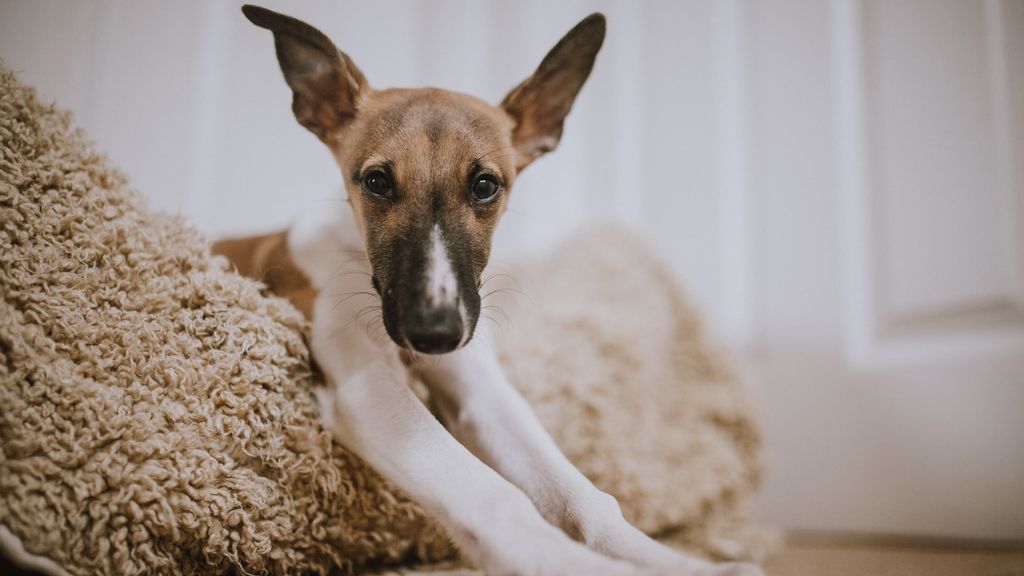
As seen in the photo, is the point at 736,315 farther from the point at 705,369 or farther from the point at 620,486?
the point at 620,486

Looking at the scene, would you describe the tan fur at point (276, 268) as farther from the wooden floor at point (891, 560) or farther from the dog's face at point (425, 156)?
the wooden floor at point (891, 560)

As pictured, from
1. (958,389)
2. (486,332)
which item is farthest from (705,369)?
(486,332)

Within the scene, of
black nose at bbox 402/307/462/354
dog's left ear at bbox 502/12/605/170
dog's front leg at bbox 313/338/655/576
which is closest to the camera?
dog's front leg at bbox 313/338/655/576

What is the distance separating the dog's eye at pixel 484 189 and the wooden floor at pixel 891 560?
0.93 metres

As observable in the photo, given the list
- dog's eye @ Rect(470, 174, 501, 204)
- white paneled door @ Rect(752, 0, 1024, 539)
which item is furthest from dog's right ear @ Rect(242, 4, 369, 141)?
white paneled door @ Rect(752, 0, 1024, 539)

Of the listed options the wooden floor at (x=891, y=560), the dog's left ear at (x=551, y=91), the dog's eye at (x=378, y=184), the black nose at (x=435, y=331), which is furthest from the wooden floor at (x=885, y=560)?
the dog's left ear at (x=551, y=91)

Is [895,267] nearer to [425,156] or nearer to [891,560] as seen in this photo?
[891,560]

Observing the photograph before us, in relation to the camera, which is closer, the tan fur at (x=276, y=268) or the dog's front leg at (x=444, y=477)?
the dog's front leg at (x=444, y=477)

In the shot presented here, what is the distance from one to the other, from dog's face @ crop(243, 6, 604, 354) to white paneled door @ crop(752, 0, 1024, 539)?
129cm

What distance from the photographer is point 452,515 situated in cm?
93

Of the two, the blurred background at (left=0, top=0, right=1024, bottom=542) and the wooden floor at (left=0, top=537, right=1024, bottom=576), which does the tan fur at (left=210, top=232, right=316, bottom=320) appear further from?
the wooden floor at (left=0, top=537, right=1024, bottom=576)

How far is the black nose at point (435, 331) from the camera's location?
96 cm

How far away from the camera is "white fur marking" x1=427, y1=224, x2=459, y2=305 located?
992 millimetres

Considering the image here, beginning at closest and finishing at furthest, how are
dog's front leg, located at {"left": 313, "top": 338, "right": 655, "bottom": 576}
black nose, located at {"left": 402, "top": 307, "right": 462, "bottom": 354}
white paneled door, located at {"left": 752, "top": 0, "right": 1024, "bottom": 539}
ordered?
1. dog's front leg, located at {"left": 313, "top": 338, "right": 655, "bottom": 576}
2. black nose, located at {"left": 402, "top": 307, "right": 462, "bottom": 354}
3. white paneled door, located at {"left": 752, "top": 0, "right": 1024, "bottom": 539}
